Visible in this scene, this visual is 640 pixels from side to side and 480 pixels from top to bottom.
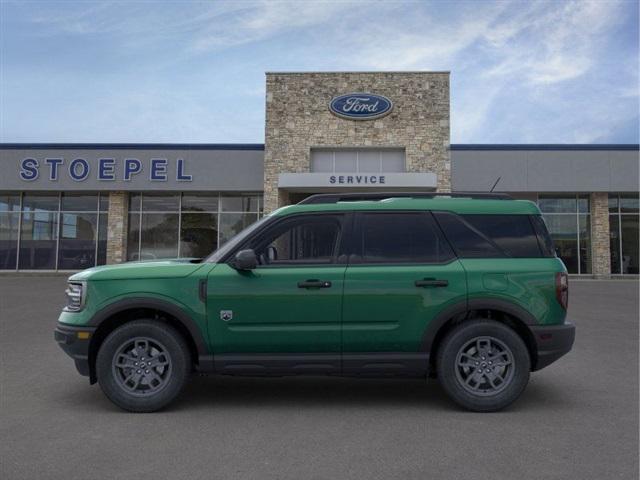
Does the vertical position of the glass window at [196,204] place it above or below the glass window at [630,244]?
above

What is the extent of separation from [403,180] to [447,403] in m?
17.8

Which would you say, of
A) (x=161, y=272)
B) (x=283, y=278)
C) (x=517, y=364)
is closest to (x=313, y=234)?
(x=283, y=278)

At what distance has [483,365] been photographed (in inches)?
197

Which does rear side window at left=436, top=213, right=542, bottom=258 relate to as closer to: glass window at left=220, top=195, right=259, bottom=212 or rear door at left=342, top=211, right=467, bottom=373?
rear door at left=342, top=211, right=467, bottom=373

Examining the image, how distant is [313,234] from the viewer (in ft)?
17.1

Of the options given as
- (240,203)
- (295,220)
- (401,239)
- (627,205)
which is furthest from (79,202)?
(627,205)

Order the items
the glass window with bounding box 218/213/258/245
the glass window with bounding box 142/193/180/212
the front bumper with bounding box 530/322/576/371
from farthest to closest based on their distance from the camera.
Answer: the glass window with bounding box 142/193/180/212, the glass window with bounding box 218/213/258/245, the front bumper with bounding box 530/322/576/371

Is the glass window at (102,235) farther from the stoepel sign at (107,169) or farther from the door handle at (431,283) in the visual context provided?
the door handle at (431,283)

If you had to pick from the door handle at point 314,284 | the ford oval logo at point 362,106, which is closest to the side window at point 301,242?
the door handle at point 314,284

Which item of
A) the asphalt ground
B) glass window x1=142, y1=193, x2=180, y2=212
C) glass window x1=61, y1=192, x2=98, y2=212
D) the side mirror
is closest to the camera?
the asphalt ground

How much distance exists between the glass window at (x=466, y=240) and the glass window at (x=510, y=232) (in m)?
0.06

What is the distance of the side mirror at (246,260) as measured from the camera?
4.78 metres

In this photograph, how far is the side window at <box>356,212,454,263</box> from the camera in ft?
16.8

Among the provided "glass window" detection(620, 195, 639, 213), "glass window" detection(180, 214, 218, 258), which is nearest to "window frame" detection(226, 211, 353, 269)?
"glass window" detection(180, 214, 218, 258)
